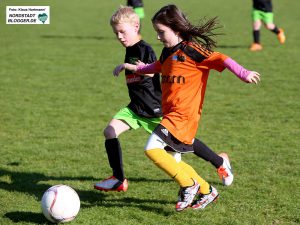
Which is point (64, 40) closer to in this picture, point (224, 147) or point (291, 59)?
point (291, 59)

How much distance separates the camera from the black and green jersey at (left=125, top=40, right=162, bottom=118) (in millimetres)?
5418

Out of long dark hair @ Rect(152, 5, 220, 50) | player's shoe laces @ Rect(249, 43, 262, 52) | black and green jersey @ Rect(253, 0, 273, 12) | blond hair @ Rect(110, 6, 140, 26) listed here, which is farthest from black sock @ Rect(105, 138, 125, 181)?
black and green jersey @ Rect(253, 0, 273, 12)

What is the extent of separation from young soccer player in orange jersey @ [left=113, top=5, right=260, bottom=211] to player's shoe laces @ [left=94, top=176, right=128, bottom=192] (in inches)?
33.8

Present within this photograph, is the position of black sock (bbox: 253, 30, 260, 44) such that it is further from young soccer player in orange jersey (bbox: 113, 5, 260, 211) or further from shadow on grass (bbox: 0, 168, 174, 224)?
young soccer player in orange jersey (bbox: 113, 5, 260, 211)

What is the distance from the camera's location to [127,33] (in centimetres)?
535

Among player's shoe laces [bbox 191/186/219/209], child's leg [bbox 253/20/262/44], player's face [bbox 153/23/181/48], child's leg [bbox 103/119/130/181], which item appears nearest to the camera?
player's face [bbox 153/23/181/48]

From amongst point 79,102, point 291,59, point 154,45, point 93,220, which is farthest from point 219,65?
point 154,45

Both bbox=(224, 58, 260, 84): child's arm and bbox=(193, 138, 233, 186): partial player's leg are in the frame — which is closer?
bbox=(224, 58, 260, 84): child's arm

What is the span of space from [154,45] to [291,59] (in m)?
4.01

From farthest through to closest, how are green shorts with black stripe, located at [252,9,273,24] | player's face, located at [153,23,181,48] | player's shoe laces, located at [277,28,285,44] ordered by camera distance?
player's shoe laces, located at [277,28,285,44] → green shorts with black stripe, located at [252,9,273,24] → player's face, located at [153,23,181,48]

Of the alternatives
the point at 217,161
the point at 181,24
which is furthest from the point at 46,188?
the point at 181,24

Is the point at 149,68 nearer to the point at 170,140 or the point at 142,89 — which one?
the point at 142,89

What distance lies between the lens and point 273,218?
4.68 meters

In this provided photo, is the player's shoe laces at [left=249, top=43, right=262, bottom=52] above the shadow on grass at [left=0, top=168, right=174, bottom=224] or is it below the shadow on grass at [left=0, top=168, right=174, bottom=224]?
above
